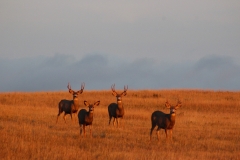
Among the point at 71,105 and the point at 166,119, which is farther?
the point at 71,105

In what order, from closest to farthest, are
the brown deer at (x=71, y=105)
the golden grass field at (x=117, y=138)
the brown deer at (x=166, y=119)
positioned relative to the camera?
1. the golden grass field at (x=117, y=138)
2. the brown deer at (x=166, y=119)
3. the brown deer at (x=71, y=105)

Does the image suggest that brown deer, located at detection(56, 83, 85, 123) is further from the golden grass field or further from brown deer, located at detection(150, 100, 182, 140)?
brown deer, located at detection(150, 100, 182, 140)

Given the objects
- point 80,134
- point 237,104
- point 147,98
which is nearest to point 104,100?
point 147,98

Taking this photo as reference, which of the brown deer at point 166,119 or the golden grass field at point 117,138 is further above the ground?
the brown deer at point 166,119

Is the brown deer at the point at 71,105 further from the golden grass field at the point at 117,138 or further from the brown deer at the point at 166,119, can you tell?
the brown deer at the point at 166,119

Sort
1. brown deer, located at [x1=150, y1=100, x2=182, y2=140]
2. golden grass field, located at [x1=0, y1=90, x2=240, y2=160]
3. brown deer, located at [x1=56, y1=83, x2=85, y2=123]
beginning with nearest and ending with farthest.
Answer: golden grass field, located at [x1=0, y1=90, x2=240, y2=160] → brown deer, located at [x1=150, y1=100, x2=182, y2=140] → brown deer, located at [x1=56, y1=83, x2=85, y2=123]

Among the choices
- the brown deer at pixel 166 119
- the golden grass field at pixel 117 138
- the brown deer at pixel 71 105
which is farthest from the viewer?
the brown deer at pixel 71 105

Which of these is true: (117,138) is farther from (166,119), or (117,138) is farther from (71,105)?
(71,105)

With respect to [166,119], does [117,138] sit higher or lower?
lower

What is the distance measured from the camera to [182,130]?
22.1m

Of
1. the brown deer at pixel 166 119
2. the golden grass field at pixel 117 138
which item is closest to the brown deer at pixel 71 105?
the golden grass field at pixel 117 138

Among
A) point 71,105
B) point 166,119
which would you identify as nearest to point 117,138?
point 166,119

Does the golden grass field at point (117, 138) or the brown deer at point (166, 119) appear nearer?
the golden grass field at point (117, 138)

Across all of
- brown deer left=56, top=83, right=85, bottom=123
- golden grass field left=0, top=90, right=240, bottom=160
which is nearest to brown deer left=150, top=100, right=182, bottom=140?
golden grass field left=0, top=90, right=240, bottom=160
